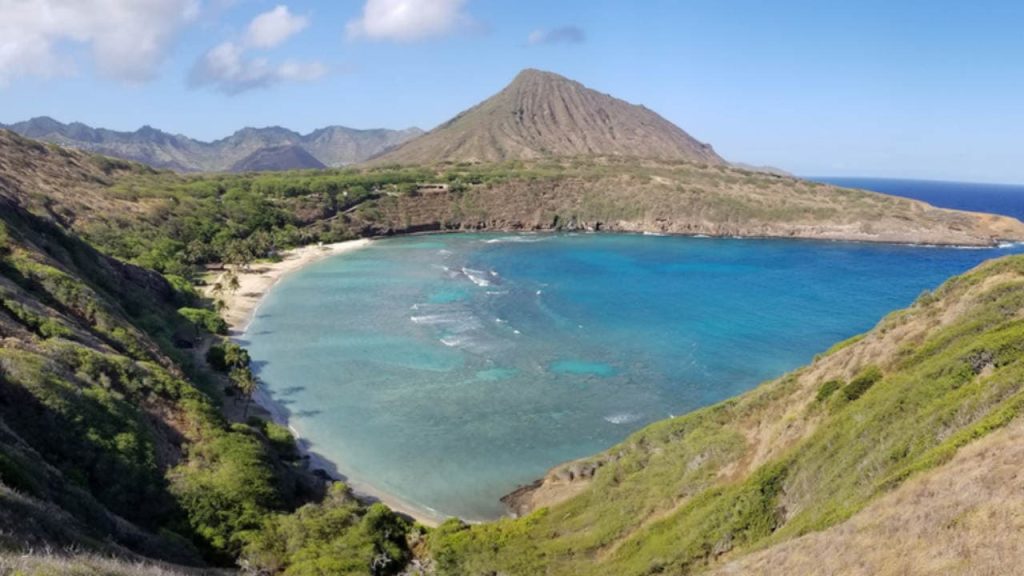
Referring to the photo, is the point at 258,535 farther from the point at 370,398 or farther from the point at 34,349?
the point at 370,398

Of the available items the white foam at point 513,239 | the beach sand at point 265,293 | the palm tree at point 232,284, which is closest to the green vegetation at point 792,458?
the beach sand at point 265,293

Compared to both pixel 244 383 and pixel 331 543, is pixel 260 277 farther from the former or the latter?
pixel 331 543

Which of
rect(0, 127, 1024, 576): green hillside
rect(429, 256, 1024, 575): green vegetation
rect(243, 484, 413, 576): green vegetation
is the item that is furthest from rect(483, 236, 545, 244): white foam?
rect(243, 484, 413, 576): green vegetation

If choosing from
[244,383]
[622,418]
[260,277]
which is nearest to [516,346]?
[622,418]

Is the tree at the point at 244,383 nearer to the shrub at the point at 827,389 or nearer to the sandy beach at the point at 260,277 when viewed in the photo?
the sandy beach at the point at 260,277

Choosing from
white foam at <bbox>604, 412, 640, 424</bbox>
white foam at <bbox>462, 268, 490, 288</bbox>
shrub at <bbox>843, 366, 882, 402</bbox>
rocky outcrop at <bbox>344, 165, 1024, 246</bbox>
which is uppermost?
rocky outcrop at <bbox>344, 165, 1024, 246</bbox>

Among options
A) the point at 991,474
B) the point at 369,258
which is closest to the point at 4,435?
the point at 991,474

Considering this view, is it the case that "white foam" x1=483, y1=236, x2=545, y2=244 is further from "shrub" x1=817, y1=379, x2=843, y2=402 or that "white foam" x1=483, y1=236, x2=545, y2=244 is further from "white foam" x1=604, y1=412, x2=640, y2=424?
"shrub" x1=817, y1=379, x2=843, y2=402

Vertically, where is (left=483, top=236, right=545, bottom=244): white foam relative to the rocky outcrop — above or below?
below
